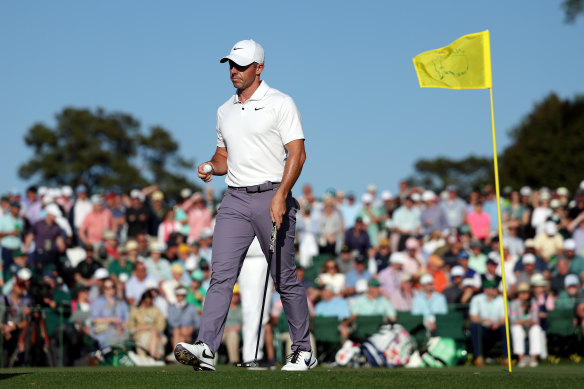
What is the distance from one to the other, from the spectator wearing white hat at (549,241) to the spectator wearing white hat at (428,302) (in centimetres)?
331

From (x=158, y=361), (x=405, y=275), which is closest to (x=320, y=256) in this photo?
(x=405, y=275)

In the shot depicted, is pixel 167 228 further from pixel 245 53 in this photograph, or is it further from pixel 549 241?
pixel 245 53

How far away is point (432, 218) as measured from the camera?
2242 cm

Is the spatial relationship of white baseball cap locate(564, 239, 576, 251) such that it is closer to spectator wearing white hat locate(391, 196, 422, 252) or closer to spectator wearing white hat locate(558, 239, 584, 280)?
spectator wearing white hat locate(558, 239, 584, 280)

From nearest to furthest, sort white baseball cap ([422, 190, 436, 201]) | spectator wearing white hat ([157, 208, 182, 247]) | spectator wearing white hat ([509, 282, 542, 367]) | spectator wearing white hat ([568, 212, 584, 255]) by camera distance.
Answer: spectator wearing white hat ([509, 282, 542, 367])
spectator wearing white hat ([568, 212, 584, 255])
spectator wearing white hat ([157, 208, 182, 247])
white baseball cap ([422, 190, 436, 201])

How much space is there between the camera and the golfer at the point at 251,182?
8.13 meters

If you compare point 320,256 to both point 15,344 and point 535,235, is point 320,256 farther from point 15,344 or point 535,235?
point 15,344

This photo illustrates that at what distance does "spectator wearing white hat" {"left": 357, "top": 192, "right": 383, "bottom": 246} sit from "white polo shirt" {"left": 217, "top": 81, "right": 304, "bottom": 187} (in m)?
13.7

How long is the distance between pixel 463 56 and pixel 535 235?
12158mm

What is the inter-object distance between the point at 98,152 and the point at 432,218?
6145 centimetres

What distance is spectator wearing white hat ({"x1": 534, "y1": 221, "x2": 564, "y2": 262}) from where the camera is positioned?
20.3 meters

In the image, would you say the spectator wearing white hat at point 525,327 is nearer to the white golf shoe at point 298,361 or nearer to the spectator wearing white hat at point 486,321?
the spectator wearing white hat at point 486,321

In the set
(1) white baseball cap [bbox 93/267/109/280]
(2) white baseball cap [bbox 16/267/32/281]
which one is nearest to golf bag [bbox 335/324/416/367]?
(1) white baseball cap [bbox 93/267/109/280]

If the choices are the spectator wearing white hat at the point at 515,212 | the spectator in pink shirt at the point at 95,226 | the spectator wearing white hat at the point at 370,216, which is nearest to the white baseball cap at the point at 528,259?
the spectator wearing white hat at the point at 515,212
